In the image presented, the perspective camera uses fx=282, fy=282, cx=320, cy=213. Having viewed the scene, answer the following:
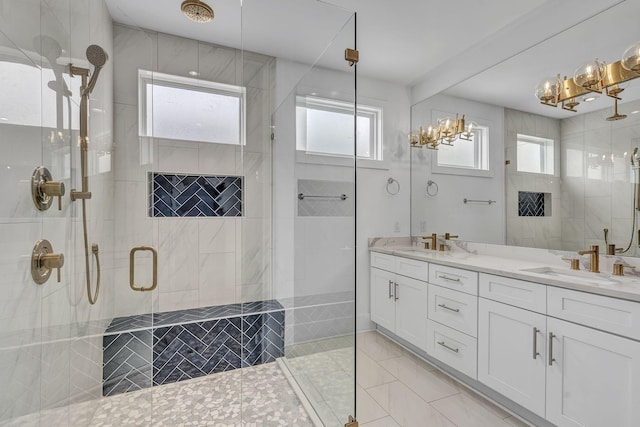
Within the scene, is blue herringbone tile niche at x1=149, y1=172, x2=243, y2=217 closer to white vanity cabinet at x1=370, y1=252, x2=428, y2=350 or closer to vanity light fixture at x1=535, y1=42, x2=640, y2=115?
white vanity cabinet at x1=370, y1=252, x2=428, y2=350

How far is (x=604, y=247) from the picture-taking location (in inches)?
68.0

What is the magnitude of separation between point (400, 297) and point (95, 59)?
2.78 metres

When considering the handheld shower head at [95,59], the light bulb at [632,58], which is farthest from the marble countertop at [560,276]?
the handheld shower head at [95,59]

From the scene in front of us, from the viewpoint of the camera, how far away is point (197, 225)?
2.41m

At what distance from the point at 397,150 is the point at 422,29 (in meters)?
1.19

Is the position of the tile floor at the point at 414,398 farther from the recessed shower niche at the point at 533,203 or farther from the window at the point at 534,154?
the window at the point at 534,154

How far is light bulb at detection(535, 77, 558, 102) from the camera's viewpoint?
1957mm

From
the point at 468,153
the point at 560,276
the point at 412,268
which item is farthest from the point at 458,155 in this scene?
the point at 560,276

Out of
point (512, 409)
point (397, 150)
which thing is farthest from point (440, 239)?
point (512, 409)

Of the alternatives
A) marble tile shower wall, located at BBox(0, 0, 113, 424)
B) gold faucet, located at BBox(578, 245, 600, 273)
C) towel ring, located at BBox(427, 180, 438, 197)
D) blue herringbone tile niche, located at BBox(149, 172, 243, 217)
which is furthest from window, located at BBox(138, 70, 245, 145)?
gold faucet, located at BBox(578, 245, 600, 273)

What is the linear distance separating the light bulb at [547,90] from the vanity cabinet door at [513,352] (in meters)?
1.49

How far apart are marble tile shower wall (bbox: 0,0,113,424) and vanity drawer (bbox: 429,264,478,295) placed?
226 cm

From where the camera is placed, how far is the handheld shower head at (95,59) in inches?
59.7

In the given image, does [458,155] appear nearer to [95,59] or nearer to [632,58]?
[632,58]
